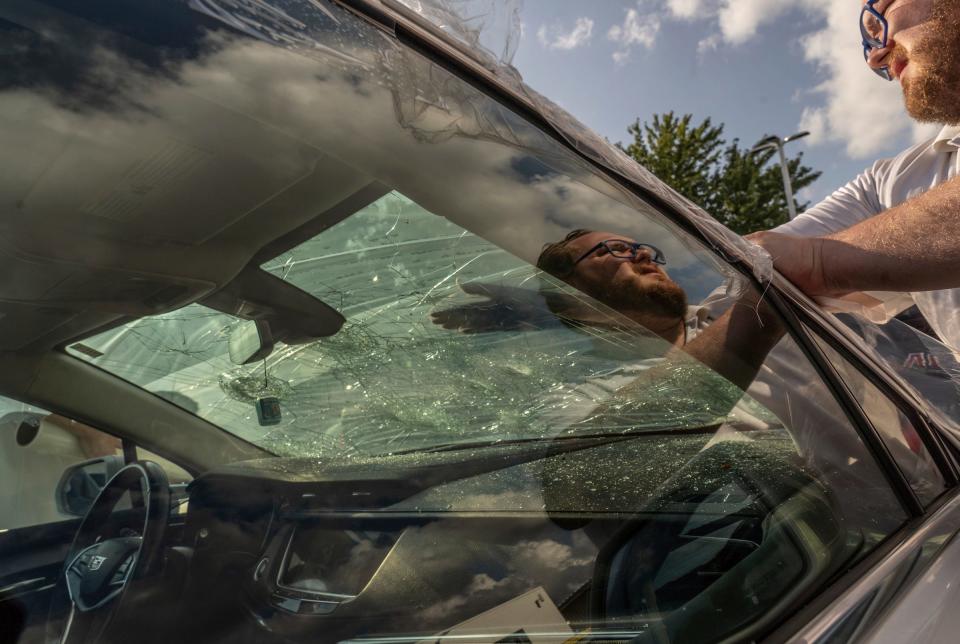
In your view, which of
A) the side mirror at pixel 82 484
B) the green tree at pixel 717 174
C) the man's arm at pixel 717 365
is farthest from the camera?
the green tree at pixel 717 174

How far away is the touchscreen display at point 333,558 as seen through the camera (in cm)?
98

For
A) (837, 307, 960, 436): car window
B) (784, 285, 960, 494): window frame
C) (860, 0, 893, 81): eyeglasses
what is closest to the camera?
(784, 285, 960, 494): window frame

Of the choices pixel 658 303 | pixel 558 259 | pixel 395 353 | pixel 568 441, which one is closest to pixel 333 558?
pixel 395 353

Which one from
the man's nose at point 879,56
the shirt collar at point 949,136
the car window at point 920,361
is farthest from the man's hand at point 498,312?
the shirt collar at point 949,136

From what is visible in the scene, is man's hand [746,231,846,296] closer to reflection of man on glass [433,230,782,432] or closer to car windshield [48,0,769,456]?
reflection of man on glass [433,230,782,432]

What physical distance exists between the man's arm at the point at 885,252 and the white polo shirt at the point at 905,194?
54 cm

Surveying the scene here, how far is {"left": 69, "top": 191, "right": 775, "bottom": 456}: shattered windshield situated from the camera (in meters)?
1.05

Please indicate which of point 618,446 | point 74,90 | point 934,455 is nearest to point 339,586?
point 618,446

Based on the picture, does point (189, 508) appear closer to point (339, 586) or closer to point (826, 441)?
point (339, 586)

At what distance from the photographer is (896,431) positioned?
1.62 meters

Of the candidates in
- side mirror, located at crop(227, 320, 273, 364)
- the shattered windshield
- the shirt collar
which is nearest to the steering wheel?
the shattered windshield

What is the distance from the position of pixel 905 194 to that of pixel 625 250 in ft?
6.55

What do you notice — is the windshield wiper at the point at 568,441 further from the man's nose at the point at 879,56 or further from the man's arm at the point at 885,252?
the man's nose at the point at 879,56

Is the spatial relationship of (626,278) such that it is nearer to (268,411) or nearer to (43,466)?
(268,411)
